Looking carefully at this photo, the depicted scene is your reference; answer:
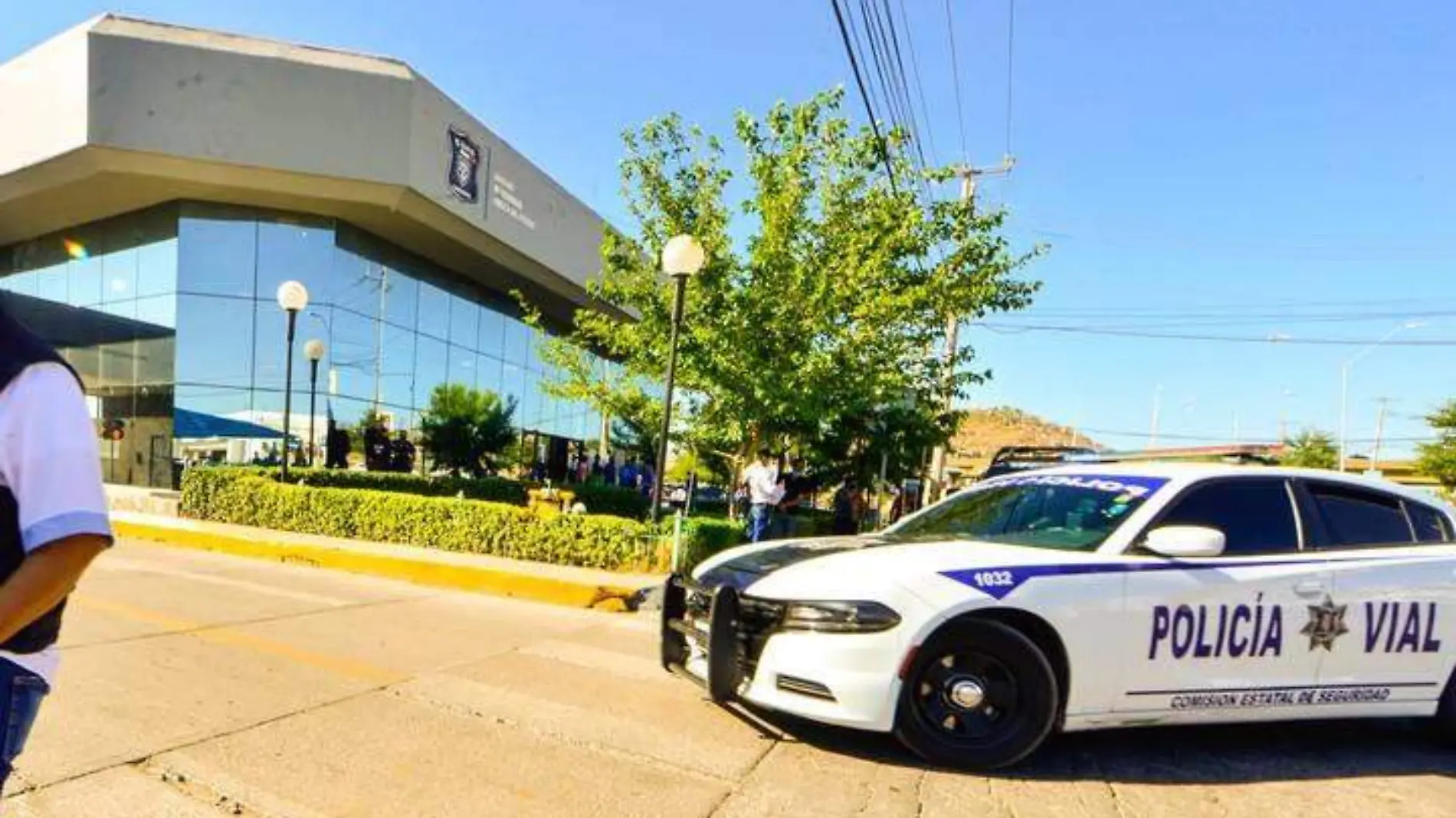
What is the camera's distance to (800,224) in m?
12.1

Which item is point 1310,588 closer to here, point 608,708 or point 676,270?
point 608,708

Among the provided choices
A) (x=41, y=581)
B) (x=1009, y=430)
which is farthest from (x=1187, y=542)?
(x=1009, y=430)

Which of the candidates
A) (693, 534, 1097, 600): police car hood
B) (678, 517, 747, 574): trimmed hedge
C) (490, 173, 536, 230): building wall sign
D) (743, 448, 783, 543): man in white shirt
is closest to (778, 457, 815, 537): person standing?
(743, 448, 783, 543): man in white shirt

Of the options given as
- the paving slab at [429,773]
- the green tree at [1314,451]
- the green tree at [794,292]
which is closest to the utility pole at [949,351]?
the green tree at [794,292]

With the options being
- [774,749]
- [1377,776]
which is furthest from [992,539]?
[1377,776]

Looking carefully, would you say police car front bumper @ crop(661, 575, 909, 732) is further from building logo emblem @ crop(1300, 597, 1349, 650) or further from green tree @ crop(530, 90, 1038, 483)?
green tree @ crop(530, 90, 1038, 483)

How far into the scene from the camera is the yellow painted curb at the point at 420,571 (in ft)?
28.0

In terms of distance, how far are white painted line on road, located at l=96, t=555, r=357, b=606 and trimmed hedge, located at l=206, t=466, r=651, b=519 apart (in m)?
5.28

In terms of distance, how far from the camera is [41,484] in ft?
4.95

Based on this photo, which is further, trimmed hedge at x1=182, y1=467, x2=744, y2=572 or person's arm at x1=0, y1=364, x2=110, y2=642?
trimmed hedge at x1=182, y1=467, x2=744, y2=572

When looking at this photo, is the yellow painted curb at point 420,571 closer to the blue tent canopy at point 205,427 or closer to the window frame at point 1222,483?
the window frame at point 1222,483

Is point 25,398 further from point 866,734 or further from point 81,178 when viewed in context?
point 81,178

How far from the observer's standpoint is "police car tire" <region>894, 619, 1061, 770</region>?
400cm

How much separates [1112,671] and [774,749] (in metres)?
1.66
